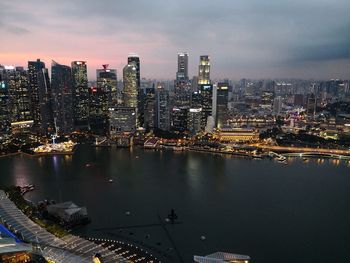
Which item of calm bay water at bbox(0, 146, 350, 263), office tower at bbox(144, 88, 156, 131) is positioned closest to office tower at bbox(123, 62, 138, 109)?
office tower at bbox(144, 88, 156, 131)

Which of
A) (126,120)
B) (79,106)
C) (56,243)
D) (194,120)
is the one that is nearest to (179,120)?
(194,120)

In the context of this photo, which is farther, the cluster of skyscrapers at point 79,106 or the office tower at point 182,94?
the office tower at point 182,94

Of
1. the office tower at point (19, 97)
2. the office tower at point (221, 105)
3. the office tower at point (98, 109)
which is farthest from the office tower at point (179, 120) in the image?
the office tower at point (19, 97)

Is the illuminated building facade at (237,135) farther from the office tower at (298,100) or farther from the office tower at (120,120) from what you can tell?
the office tower at (298,100)

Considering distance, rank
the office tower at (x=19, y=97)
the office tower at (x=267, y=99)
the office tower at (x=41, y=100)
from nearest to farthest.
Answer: the office tower at (x=41, y=100) < the office tower at (x=19, y=97) < the office tower at (x=267, y=99)

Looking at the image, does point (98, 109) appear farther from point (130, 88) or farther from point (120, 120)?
point (120, 120)

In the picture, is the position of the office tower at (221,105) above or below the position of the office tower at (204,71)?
below

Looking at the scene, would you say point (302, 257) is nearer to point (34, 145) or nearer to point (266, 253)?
point (266, 253)
